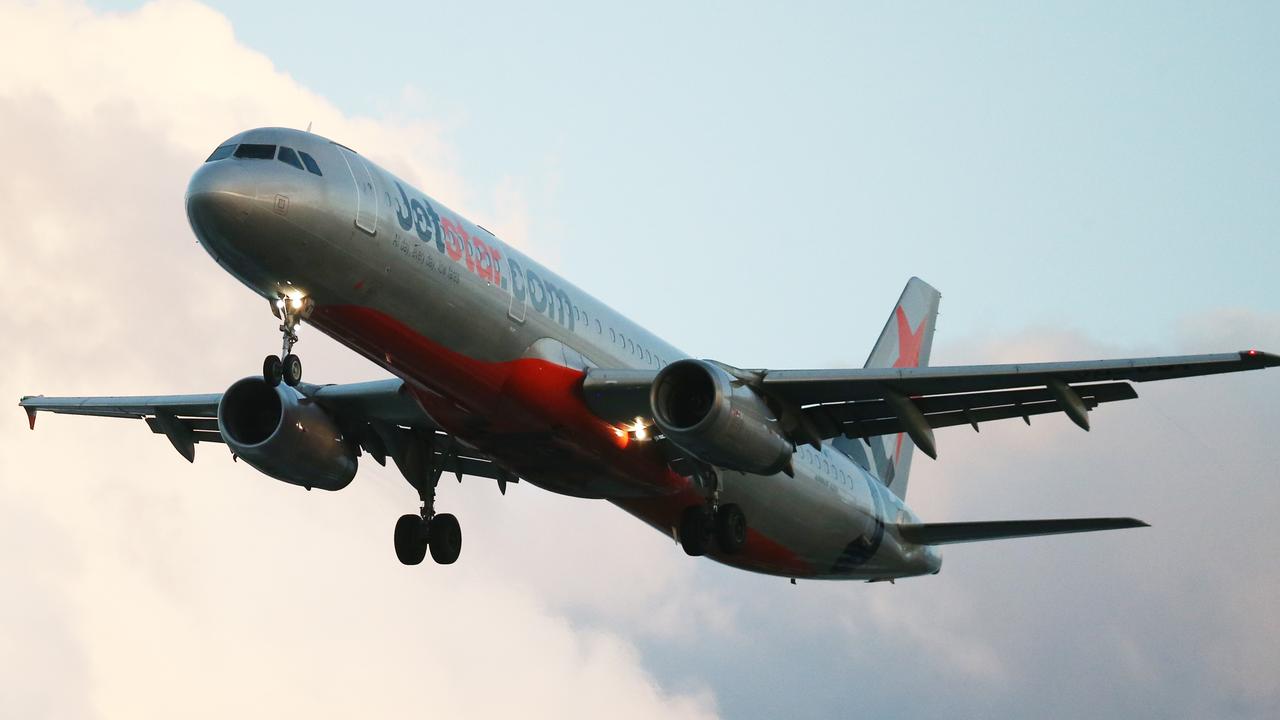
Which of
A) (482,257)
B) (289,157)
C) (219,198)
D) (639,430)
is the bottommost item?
(639,430)

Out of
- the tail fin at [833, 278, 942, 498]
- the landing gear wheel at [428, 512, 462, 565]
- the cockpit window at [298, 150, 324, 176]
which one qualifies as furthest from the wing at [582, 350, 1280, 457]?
the tail fin at [833, 278, 942, 498]

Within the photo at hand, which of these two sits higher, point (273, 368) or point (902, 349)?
point (902, 349)

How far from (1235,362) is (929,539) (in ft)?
40.3

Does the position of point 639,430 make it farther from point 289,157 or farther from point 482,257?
point 289,157

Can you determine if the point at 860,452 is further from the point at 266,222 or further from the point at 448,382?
the point at 266,222

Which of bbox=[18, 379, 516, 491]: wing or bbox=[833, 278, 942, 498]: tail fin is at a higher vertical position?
bbox=[833, 278, 942, 498]: tail fin

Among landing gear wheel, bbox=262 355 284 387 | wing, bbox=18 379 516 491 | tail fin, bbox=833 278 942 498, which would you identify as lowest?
landing gear wheel, bbox=262 355 284 387

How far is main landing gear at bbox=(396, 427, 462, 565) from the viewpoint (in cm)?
3188

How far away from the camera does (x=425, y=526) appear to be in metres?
32.2

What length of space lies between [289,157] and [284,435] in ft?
26.1

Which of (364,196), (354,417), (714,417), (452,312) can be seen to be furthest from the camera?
(354,417)

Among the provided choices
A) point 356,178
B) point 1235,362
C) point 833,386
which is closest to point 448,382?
point 356,178

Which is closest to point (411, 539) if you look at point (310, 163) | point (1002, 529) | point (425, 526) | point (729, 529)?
point (425, 526)

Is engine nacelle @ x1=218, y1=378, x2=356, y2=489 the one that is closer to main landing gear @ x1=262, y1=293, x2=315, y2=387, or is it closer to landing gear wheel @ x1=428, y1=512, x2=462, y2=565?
landing gear wheel @ x1=428, y1=512, x2=462, y2=565
